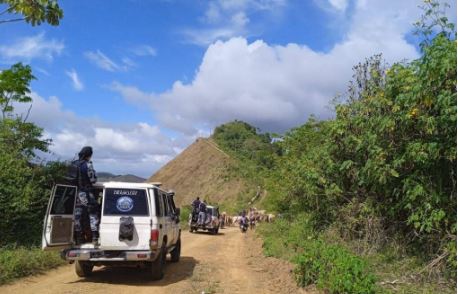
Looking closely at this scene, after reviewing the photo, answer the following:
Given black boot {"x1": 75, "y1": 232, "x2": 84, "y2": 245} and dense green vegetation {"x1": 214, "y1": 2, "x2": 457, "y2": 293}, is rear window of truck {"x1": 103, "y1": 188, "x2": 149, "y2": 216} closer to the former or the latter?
black boot {"x1": 75, "y1": 232, "x2": 84, "y2": 245}

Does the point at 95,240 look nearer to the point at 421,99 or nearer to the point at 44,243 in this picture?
the point at 44,243

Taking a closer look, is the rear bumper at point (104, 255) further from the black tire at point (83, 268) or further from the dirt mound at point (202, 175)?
the dirt mound at point (202, 175)

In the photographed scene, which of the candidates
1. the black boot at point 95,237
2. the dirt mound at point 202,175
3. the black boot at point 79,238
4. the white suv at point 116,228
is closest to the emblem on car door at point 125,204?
the white suv at point 116,228

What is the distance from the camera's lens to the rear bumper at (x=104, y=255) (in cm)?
1015

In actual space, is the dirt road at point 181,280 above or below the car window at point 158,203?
below

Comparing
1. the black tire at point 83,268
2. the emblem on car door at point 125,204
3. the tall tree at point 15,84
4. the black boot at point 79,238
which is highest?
the tall tree at point 15,84

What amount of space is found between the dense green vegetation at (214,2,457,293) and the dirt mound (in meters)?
61.5

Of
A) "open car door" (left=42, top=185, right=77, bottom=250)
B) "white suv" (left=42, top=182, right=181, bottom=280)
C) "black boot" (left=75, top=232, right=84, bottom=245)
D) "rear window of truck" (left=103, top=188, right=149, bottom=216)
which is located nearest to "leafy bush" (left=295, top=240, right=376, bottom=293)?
"white suv" (left=42, top=182, right=181, bottom=280)

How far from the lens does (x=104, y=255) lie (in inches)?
404

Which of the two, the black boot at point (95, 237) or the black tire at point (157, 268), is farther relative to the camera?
the black tire at point (157, 268)

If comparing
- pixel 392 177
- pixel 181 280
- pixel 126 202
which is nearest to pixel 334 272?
pixel 392 177

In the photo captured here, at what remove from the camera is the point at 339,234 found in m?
13.9

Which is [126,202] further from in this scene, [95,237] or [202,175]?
[202,175]

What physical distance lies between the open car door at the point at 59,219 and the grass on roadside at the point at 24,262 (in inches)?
56.9
